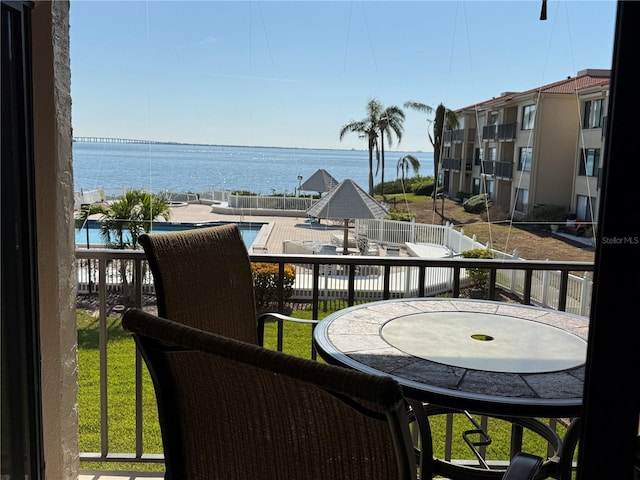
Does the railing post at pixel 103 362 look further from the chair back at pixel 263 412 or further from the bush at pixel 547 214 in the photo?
the bush at pixel 547 214

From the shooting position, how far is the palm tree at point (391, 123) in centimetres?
1221

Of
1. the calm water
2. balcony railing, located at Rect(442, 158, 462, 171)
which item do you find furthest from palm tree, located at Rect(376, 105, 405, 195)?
balcony railing, located at Rect(442, 158, 462, 171)

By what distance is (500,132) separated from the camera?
34.3ft

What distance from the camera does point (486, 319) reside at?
1.93 meters

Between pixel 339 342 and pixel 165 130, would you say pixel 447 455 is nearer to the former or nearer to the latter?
pixel 339 342

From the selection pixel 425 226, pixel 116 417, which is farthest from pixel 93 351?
pixel 425 226

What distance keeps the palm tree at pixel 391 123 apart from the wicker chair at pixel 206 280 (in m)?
9.74

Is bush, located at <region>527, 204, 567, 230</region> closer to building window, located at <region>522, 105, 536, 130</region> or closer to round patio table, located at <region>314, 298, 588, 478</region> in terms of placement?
building window, located at <region>522, 105, 536, 130</region>

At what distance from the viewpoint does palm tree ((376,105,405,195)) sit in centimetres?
1221

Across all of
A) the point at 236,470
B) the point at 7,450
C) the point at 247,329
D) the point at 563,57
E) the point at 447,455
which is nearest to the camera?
the point at 236,470

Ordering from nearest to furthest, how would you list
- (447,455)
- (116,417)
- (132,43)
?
1. (447,455)
2. (116,417)
3. (132,43)

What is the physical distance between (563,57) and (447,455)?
32.8ft

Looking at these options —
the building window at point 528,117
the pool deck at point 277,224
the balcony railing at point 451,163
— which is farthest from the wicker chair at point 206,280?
the balcony railing at point 451,163

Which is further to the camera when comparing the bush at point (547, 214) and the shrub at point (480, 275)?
the bush at point (547, 214)
